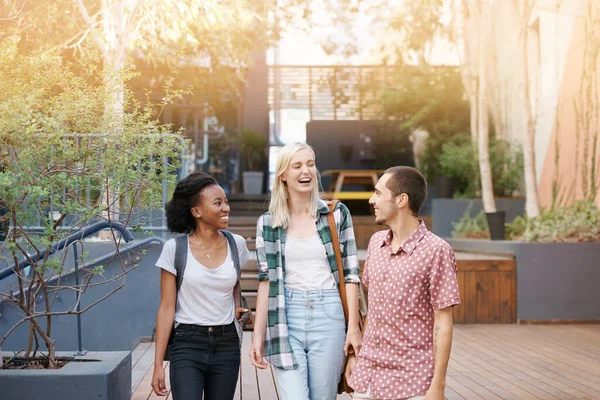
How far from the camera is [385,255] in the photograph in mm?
3309

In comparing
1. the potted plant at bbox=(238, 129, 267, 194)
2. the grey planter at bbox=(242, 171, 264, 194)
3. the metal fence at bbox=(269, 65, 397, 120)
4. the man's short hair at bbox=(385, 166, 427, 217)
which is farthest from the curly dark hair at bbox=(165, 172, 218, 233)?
the metal fence at bbox=(269, 65, 397, 120)

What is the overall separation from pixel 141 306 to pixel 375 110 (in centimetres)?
1332

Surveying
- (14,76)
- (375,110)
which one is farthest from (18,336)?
(375,110)

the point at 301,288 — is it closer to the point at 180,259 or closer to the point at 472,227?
the point at 180,259

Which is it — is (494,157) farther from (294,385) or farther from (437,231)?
(294,385)

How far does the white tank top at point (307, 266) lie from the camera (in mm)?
3717

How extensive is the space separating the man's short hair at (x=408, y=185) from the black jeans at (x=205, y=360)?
0.99 meters

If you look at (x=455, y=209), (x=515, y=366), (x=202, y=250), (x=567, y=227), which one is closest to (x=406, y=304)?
(x=202, y=250)

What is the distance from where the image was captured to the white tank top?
372 cm

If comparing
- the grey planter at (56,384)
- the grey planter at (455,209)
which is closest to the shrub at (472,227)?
the grey planter at (455,209)

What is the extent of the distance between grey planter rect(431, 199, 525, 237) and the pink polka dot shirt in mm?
12427

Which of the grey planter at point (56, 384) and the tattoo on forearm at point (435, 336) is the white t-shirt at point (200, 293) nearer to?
the grey planter at point (56, 384)

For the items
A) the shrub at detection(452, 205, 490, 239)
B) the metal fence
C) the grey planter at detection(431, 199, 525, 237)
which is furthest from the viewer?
the metal fence

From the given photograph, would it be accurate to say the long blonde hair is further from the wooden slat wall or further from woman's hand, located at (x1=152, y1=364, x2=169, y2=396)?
the wooden slat wall
